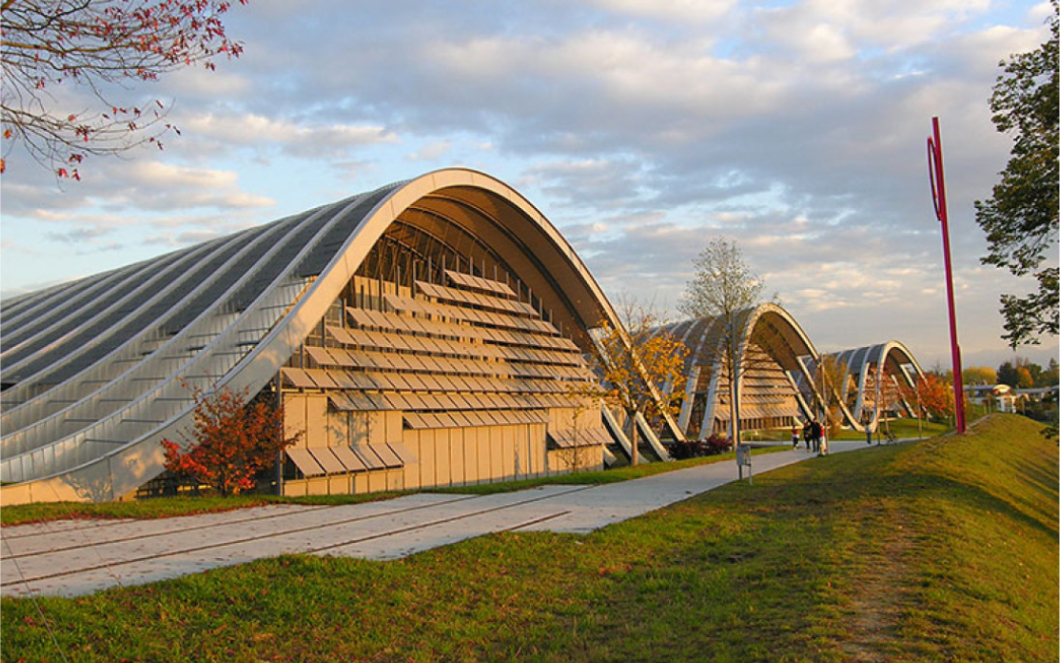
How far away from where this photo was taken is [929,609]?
7.36 meters

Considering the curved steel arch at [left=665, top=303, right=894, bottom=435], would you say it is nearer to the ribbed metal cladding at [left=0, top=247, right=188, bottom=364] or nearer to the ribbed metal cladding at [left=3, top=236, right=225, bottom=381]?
the ribbed metal cladding at [left=3, top=236, right=225, bottom=381]

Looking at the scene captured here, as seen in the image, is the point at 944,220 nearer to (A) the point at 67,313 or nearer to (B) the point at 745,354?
(A) the point at 67,313

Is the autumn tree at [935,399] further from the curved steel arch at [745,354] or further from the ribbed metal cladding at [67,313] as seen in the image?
the ribbed metal cladding at [67,313]

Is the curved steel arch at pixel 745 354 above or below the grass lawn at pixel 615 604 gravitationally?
above

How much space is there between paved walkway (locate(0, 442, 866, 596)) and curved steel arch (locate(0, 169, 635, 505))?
321 centimetres

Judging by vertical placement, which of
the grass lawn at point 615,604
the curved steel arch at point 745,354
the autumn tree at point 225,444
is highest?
the curved steel arch at point 745,354

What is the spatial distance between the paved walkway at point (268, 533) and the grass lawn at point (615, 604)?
1.03 meters

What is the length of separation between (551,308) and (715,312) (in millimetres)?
7693

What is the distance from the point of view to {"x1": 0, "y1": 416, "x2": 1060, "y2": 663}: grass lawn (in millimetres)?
6570

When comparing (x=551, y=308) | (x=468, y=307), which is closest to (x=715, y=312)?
(x=551, y=308)

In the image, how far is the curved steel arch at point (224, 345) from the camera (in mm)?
16188

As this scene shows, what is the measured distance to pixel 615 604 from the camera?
859cm

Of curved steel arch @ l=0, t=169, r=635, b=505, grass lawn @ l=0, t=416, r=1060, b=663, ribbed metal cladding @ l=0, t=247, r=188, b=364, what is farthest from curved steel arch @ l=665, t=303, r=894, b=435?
grass lawn @ l=0, t=416, r=1060, b=663

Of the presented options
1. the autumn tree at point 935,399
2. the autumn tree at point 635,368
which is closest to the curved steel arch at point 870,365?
the autumn tree at point 935,399
